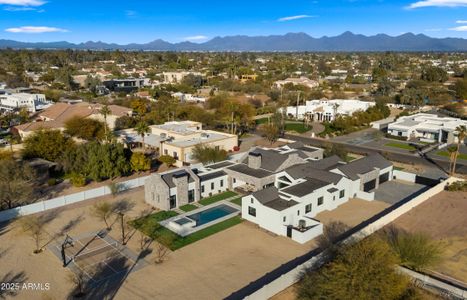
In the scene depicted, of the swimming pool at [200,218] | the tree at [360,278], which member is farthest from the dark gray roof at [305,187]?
the tree at [360,278]

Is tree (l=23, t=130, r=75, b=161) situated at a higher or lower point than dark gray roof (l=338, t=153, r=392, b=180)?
higher

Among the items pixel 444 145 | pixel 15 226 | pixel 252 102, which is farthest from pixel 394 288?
pixel 252 102

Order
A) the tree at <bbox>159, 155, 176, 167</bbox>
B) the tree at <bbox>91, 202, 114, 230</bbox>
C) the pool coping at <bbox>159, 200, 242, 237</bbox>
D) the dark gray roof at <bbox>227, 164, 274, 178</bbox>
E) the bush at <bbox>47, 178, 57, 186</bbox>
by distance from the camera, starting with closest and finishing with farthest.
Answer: the pool coping at <bbox>159, 200, 242, 237</bbox> < the tree at <bbox>91, 202, 114, 230</bbox> < the dark gray roof at <bbox>227, 164, 274, 178</bbox> < the bush at <bbox>47, 178, 57, 186</bbox> < the tree at <bbox>159, 155, 176, 167</bbox>

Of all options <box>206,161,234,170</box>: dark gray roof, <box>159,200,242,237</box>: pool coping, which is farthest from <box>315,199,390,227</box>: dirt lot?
<box>206,161,234,170</box>: dark gray roof

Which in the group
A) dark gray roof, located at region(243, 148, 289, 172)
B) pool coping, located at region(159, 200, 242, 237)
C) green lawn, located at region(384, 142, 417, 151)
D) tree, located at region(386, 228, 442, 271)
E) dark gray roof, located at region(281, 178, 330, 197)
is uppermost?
dark gray roof, located at region(243, 148, 289, 172)

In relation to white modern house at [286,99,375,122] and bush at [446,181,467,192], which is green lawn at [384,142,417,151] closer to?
bush at [446,181,467,192]

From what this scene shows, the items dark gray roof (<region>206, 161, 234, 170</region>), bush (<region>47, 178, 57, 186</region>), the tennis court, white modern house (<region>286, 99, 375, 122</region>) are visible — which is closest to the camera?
the tennis court

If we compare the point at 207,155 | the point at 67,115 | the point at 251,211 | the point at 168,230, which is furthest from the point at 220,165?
the point at 67,115
